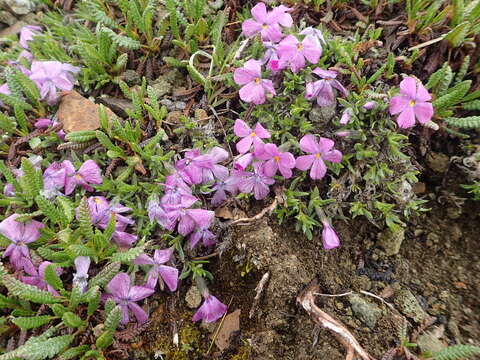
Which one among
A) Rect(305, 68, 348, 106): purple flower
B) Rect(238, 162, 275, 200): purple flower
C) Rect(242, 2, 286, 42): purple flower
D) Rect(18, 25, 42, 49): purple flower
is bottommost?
Rect(238, 162, 275, 200): purple flower

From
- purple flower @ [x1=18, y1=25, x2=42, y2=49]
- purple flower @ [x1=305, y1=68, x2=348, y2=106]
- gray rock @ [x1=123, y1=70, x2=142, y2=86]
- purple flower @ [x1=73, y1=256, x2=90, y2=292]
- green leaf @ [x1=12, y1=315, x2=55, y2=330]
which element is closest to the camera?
green leaf @ [x1=12, y1=315, x2=55, y2=330]

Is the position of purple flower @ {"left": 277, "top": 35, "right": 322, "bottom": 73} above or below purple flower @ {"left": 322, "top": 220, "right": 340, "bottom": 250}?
above

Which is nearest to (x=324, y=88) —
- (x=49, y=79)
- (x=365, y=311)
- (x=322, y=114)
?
(x=322, y=114)

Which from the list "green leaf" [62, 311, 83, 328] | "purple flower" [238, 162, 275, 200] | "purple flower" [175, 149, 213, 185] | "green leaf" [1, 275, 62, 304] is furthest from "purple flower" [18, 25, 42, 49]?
"green leaf" [62, 311, 83, 328]

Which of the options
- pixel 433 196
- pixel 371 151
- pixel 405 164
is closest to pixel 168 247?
pixel 371 151

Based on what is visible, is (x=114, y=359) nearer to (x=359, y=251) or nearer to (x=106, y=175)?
(x=106, y=175)

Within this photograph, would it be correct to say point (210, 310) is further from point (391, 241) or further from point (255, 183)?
point (391, 241)

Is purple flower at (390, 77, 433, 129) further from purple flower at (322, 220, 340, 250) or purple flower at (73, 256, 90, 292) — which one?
purple flower at (73, 256, 90, 292)
